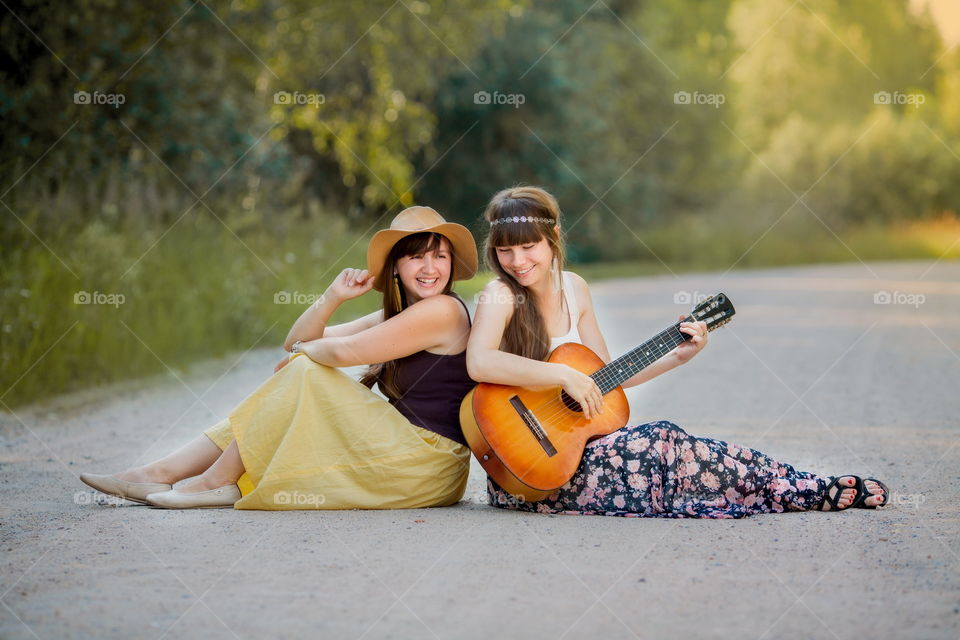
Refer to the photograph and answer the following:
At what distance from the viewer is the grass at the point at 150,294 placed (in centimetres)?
863

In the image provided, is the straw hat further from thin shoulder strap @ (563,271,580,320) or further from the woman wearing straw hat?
thin shoulder strap @ (563,271,580,320)

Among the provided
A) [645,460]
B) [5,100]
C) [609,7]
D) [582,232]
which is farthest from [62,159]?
[609,7]

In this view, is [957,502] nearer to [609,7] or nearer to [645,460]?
[645,460]

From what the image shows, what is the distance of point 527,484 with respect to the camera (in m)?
4.67

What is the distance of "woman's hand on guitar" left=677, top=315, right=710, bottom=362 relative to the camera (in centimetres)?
483

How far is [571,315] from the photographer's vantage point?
5.12 m

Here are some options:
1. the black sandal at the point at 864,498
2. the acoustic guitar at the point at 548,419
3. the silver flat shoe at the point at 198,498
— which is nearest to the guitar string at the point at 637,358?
the acoustic guitar at the point at 548,419

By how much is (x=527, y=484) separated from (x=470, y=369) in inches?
20.0

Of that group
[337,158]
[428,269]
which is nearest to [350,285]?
[428,269]

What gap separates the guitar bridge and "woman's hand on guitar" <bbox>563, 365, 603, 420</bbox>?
0.18 metres

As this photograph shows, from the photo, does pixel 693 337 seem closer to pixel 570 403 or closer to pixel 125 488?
pixel 570 403

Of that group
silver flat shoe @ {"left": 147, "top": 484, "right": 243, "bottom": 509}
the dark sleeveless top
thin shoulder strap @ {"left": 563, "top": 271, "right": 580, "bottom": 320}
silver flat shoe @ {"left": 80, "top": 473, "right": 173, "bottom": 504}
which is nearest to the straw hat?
the dark sleeveless top

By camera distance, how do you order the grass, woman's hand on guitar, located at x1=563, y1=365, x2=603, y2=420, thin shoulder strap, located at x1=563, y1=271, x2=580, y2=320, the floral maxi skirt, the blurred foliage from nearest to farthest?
woman's hand on guitar, located at x1=563, y1=365, x2=603, y2=420
the floral maxi skirt
thin shoulder strap, located at x1=563, y1=271, x2=580, y2=320
the grass
the blurred foliage

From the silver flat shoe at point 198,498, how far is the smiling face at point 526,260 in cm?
149
